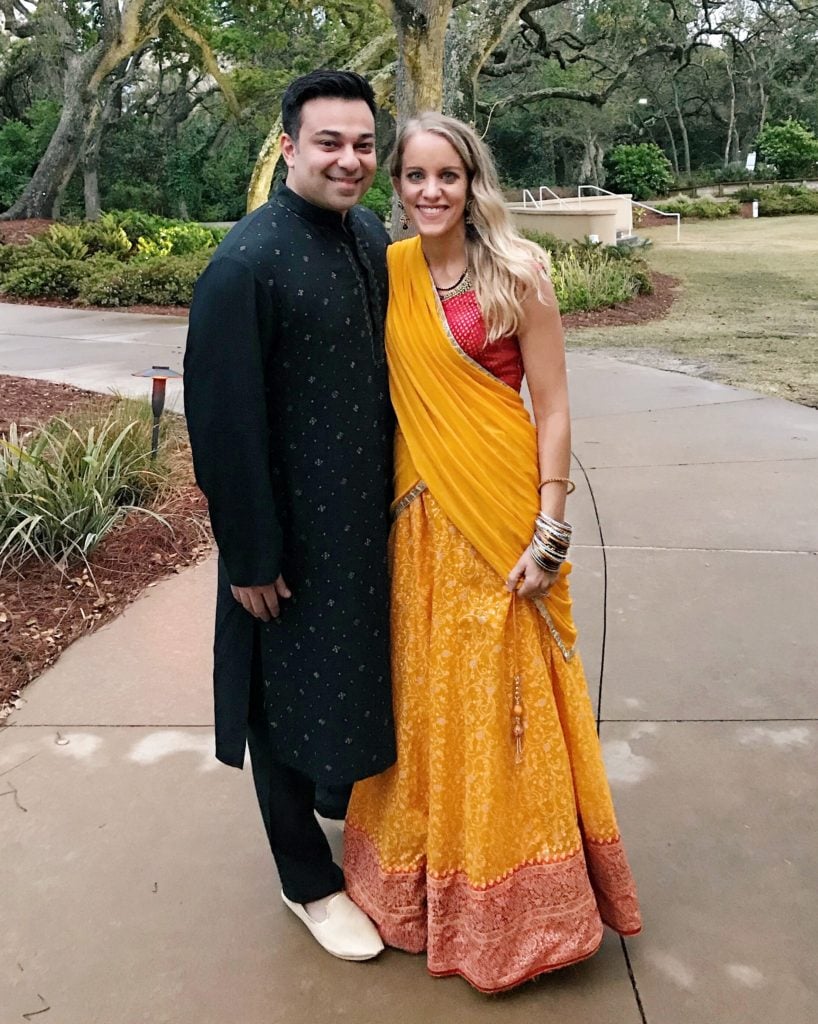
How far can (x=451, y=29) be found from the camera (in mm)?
14562

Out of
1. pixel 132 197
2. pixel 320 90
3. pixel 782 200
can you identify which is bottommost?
pixel 320 90

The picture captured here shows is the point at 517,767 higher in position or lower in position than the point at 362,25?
lower

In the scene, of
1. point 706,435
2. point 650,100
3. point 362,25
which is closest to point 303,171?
point 706,435

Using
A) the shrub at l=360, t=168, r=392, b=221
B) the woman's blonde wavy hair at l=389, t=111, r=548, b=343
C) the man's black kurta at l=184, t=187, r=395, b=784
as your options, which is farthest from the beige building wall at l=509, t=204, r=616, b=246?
the man's black kurta at l=184, t=187, r=395, b=784

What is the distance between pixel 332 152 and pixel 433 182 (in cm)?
20

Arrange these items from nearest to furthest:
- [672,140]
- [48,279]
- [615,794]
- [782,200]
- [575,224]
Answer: [615,794] → [48,279] → [575,224] → [782,200] → [672,140]

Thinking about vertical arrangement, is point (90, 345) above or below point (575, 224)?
below

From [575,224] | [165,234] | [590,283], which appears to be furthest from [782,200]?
[165,234]

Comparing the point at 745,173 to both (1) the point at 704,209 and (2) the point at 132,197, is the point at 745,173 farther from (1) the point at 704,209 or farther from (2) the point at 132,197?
(2) the point at 132,197

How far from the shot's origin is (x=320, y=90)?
6.26 ft

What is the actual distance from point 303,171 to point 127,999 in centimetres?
181

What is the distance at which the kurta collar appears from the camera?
6.56ft

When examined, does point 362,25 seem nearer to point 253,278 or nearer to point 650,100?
point 253,278

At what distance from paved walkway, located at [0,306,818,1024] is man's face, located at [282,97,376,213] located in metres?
1.70
